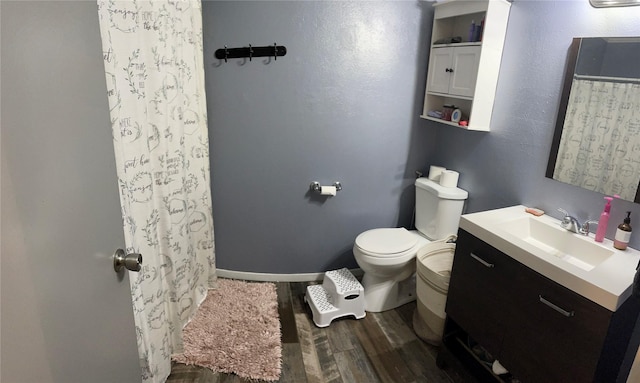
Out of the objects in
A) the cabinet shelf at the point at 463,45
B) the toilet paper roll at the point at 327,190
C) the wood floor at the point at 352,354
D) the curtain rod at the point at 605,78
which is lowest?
the wood floor at the point at 352,354

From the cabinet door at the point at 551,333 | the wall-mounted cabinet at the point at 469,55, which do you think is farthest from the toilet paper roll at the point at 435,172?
the cabinet door at the point at 551,333

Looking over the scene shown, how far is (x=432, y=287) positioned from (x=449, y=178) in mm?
811

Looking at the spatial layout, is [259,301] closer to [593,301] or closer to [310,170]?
[310,170]

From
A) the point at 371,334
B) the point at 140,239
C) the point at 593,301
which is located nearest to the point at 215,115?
the point at 140,239

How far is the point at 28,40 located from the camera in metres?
0.62

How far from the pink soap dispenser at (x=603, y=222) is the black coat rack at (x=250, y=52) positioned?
6.40ft

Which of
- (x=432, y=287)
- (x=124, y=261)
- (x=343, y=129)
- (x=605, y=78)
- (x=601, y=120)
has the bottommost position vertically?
(x=432, y=287)

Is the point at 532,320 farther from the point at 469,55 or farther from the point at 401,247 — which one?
the point at 469,55

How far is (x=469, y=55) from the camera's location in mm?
2168

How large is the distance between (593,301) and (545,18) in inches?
57.2

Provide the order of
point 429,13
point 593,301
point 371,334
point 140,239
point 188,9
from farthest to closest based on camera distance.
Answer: point 429,13 < point 371,334 < point 188,9 < point 140,239 < point 593,301

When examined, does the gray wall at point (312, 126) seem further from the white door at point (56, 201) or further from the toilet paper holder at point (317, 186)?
the white door at point (56, 201)

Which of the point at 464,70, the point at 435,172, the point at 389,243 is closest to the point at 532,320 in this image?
the point at 389,243

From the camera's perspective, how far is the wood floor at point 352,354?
1.95 m
